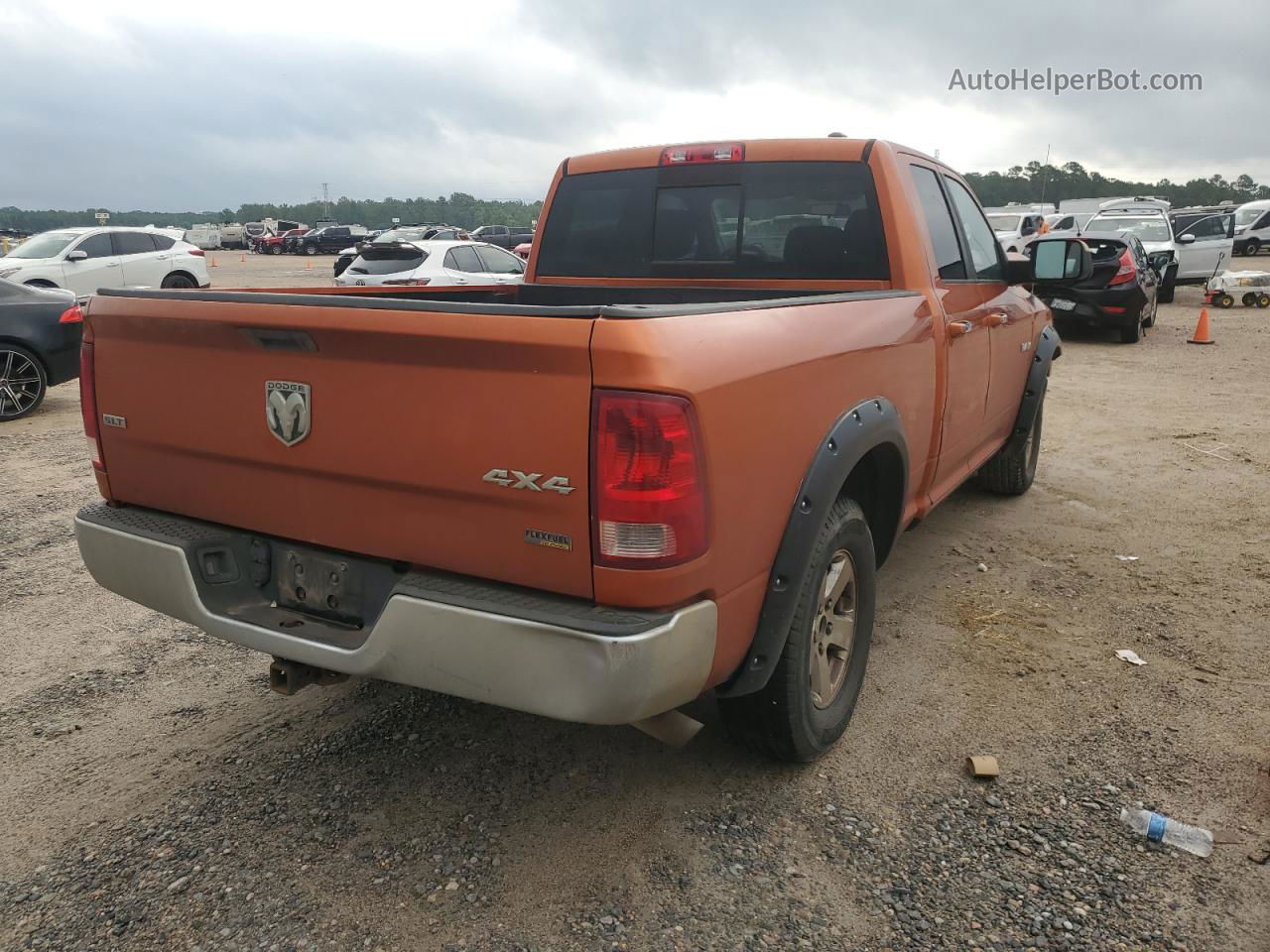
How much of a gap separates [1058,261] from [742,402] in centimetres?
312

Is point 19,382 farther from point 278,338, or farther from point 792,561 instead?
point 792,561

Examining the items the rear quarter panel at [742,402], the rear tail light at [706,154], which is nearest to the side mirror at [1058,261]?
the rear tail light at [706,154]

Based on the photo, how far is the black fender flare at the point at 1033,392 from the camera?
17.6 feet

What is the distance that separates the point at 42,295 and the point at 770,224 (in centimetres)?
762

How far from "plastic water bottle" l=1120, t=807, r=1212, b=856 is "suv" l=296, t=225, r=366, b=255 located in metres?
51.2

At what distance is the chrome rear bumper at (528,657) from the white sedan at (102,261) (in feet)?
50.3

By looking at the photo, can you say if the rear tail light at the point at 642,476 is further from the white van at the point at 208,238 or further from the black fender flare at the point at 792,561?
the white van at the point at 208,238

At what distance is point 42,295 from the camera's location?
854 centimetres

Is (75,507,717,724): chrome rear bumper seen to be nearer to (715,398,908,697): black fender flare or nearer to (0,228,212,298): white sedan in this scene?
(715,398,908,697): black fender flare

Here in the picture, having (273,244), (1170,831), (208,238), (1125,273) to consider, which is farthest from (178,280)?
(208,238)

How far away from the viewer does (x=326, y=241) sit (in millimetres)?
49656

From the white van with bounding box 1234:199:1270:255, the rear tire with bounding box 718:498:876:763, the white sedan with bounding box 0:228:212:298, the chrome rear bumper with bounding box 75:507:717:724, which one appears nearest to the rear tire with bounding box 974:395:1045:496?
the rear tire with bounding box 718:498:876:763

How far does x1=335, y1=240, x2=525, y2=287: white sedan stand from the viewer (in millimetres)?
12914

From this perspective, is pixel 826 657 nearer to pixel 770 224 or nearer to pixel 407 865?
pixel 407 865
